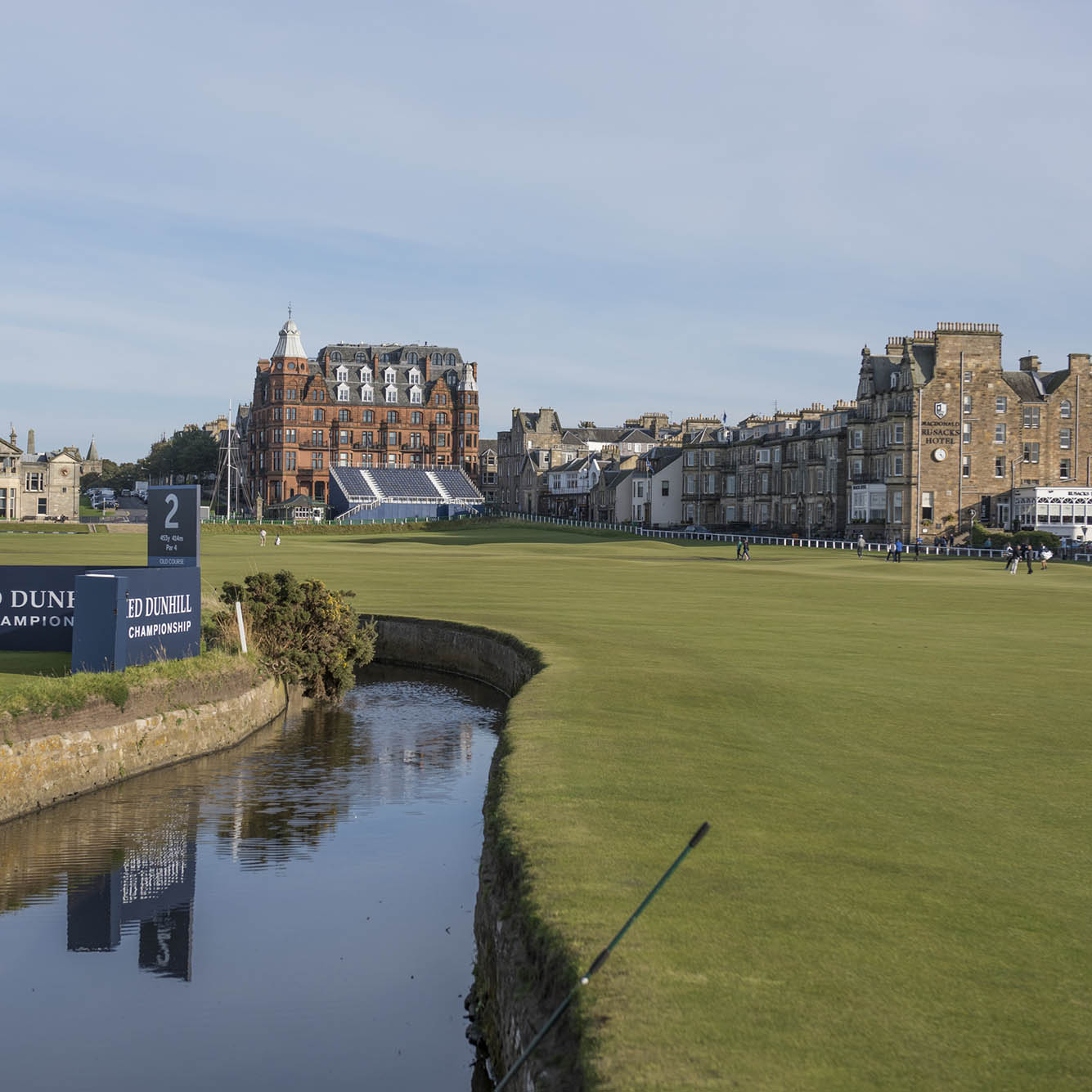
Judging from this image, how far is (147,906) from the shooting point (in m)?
15.6

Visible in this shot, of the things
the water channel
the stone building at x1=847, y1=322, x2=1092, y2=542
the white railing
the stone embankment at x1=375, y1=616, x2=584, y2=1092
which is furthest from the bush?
the stone building at x1=847, y1=322, x2=1092, y2=542

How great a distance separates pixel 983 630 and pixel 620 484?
11678cm

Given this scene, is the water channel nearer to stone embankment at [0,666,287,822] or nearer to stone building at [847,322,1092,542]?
stone embankment at [0,666,287,822]

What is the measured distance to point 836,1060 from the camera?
23.5 feet

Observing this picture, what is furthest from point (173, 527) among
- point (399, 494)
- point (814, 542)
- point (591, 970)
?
point (399, 494)

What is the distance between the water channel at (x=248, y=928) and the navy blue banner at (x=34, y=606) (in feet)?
17.3

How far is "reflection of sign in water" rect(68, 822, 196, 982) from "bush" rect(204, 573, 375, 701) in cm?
1160

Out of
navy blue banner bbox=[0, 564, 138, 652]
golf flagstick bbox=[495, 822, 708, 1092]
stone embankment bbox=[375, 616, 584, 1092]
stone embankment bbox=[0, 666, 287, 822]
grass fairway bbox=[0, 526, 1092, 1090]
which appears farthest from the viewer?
navy blue banner bbox=[0, 564, 138, 652]

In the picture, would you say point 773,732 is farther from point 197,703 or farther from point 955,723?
point 197,703

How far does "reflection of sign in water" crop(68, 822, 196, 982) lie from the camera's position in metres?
14.2

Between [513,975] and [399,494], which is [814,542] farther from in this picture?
[513,975]

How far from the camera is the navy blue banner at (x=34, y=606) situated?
2623cm

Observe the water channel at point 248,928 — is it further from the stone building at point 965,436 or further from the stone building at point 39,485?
the stone building at point 39,485

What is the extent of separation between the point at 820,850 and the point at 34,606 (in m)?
19.8
